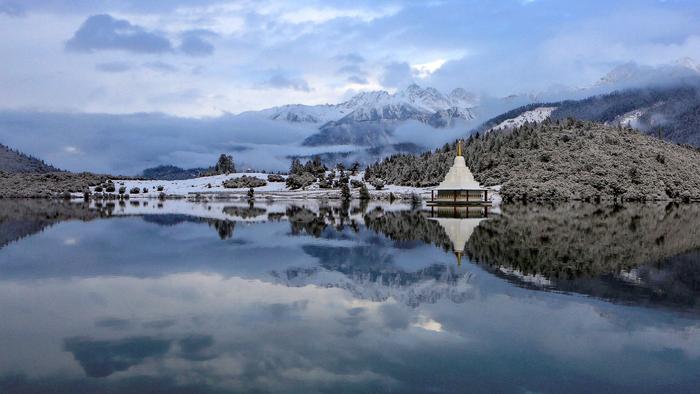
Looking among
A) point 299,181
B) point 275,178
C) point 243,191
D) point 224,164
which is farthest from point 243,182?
point 224,164

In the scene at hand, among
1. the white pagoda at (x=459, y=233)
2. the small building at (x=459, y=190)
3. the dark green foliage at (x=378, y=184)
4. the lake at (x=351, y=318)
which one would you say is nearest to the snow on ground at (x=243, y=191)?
the dark green foliage at (x=378, y=184)

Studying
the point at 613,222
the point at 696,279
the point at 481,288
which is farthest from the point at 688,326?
the point at 613,222

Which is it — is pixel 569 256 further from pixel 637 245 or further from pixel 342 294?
pixel 342 294

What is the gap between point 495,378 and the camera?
1291 centimetres

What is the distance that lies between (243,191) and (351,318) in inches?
5138

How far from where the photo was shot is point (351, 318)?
1838 cm

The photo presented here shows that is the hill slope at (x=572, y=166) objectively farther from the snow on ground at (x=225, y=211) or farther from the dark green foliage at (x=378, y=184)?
the snow on ground at (x=225, y=211)

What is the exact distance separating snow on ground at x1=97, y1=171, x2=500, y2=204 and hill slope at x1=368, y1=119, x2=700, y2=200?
32.3ft

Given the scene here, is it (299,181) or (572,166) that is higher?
(572,166)

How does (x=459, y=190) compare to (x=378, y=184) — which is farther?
(x=378, y=184)

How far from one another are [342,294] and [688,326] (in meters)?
11.5

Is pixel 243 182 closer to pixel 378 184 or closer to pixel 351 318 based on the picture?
pixel 378 184

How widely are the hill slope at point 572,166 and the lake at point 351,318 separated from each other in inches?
3615

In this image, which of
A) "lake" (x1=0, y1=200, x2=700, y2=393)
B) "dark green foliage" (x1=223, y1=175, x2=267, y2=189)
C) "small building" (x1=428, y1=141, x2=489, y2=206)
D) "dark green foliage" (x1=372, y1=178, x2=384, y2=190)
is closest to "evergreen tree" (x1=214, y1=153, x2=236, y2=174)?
"dark green foliage" (x1=223, y1=175, x2=267, y2=189)
